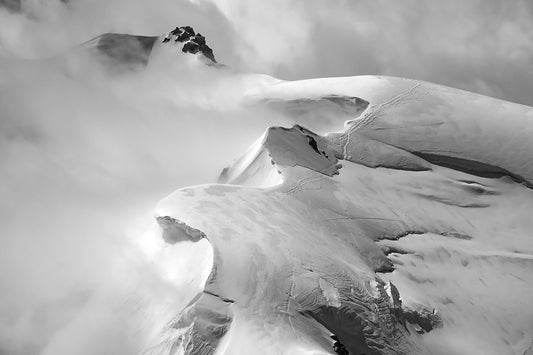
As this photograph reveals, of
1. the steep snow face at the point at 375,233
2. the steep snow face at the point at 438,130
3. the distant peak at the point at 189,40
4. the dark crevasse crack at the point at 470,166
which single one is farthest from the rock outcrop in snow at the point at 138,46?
the dark crevasse crack at the point at 470,166

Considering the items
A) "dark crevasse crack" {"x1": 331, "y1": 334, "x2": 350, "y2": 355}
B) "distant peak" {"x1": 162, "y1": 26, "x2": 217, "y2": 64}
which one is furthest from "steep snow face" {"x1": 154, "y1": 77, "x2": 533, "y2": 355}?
"distant peak" {"x1": 162, "y1": 26, "x2": 217, "y2": 64}

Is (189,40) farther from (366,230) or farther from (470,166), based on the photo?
(366,230)

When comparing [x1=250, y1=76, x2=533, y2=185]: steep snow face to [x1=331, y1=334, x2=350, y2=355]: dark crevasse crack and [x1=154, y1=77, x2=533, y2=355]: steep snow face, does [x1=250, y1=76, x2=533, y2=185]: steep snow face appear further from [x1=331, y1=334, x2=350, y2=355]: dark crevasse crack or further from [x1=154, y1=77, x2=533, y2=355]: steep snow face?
[x1=331, y1=334, x2=350, y2=355]: dark crevasse crack

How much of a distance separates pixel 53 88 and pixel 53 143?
604 inches

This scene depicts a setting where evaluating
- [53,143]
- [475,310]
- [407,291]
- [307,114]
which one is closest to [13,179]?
[53,143]

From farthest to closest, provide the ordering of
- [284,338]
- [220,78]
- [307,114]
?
1. [220,78]
2. [307,114]
3. [284,338]

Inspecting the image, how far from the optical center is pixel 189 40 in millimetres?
90375

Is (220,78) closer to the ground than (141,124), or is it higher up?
higher up

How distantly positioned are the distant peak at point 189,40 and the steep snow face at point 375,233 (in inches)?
1234

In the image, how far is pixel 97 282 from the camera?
123 feet

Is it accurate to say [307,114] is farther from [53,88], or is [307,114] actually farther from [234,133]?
[53,88]

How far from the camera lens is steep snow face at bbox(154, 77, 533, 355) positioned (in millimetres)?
30500

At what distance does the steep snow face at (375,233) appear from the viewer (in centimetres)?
3050

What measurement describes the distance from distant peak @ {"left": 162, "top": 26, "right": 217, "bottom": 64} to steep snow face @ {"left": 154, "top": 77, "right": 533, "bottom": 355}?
3134 centimetres
